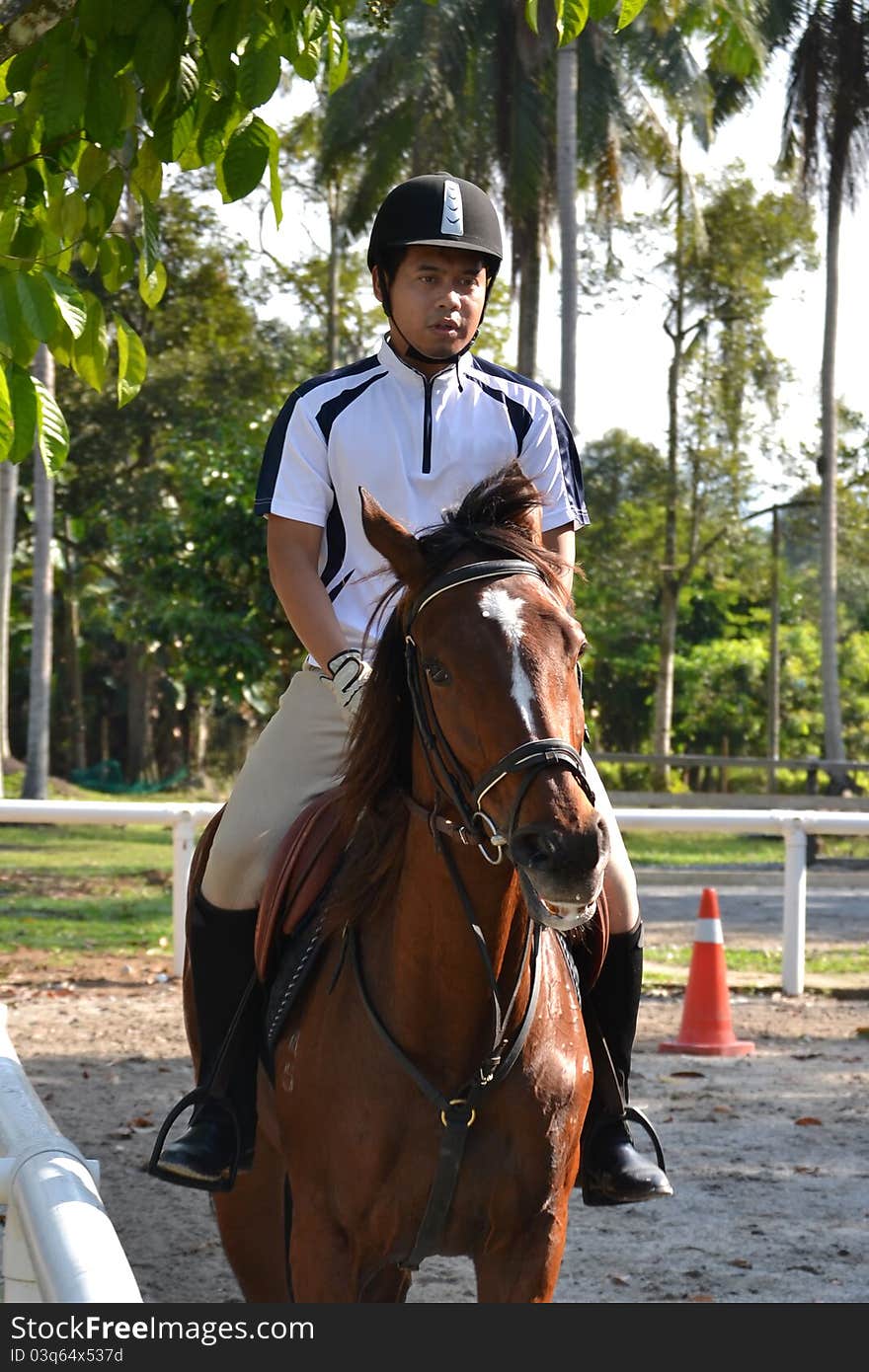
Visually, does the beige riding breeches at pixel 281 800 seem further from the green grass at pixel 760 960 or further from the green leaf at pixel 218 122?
the green grass at pixel 760 960

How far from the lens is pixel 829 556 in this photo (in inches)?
1147

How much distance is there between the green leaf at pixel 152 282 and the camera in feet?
12.2

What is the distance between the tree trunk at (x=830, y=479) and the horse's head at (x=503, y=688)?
995 inches

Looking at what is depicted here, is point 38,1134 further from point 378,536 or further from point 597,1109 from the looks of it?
point 597,1109

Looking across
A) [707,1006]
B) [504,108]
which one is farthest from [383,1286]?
[504,108]

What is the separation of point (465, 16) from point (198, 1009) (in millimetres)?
26277

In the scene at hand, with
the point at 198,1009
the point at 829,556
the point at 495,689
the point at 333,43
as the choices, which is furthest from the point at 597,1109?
the point at 829,556

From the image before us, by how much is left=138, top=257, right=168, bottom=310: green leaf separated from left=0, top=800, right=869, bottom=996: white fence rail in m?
7.06

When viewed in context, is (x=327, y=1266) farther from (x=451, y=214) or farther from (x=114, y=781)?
(x=114, y=781)

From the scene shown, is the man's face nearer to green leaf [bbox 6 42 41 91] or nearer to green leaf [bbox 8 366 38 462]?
green leaf [bbox 6 42 41 91]

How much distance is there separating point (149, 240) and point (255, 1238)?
2.87 meters

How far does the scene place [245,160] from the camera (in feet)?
11.7

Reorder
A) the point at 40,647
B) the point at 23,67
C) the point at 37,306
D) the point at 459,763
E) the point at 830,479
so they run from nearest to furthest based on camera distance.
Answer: the point at 459,763 < the point at 37,306 < the point at 23,67 < the point at 40,647 < the point at 830,479

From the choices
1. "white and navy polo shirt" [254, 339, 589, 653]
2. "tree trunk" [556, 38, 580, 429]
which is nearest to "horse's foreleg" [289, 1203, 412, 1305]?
"white and navy polo shirt" [254, 339, 589, 653]
